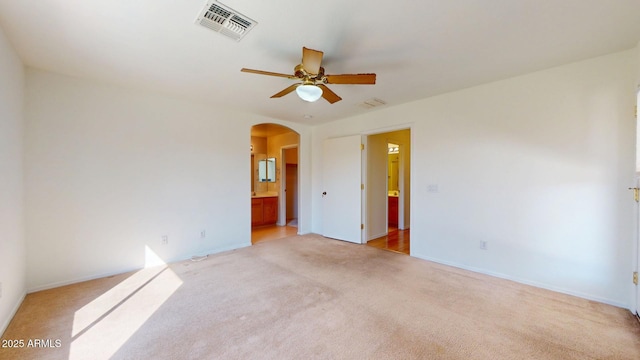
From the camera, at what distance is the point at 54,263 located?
109 inches

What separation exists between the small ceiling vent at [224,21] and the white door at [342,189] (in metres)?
3.03

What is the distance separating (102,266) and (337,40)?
12.7ft

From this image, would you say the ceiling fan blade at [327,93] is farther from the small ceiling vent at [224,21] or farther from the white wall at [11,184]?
the white wall at [11,184]

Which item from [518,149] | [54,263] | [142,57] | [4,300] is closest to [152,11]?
[142,57]

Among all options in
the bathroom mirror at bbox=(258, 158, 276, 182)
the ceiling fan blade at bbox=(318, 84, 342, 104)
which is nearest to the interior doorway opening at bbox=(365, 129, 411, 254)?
the ceiling fan blade at bbox=(318, 84, 342, 104)

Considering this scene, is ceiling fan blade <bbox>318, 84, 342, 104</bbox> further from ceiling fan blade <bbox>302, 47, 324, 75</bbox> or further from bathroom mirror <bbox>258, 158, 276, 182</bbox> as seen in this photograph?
bathroom mirror <bbox>258, 158, 276, 182</bbox>

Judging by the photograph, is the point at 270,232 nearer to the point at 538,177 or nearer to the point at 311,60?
the point at 311,60

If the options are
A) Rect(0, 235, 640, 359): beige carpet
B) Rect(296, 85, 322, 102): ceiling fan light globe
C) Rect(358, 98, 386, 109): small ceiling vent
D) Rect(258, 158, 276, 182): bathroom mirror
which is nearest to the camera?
Rect(0, 235, 640, 359): beige carpet

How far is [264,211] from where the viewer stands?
21.1 feet

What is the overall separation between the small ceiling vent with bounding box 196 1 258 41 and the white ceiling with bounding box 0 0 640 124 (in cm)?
5

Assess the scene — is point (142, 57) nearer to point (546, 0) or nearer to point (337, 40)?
point (337, 40)

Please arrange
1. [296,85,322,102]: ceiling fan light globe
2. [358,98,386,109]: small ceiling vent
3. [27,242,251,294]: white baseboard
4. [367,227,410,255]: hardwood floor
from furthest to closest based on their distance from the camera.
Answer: [367,227,410,255]: hardwood floor → [358,98,386,109]: small ceiling vent → [27,242,251,294]: white baseboard → [296,85,322,102]: ceiling fan light globe

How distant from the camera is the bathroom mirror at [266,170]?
23.1 ft

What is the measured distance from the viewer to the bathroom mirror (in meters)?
7.04
